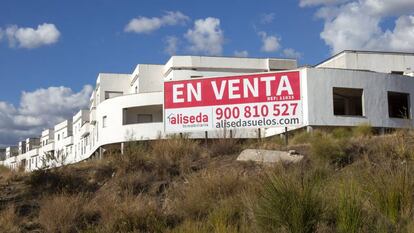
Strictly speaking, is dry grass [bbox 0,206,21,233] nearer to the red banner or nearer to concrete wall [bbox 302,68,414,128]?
the red banner

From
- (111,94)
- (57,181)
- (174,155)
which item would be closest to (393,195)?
(174,155)

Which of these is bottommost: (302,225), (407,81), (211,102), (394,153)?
(302,225)

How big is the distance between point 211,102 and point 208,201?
12.0m

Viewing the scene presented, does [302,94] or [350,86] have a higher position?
[350,86]

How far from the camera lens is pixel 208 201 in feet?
37.5

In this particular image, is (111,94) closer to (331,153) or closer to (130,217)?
(331,153)

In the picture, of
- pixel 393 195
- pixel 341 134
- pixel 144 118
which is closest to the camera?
pixel 393 195

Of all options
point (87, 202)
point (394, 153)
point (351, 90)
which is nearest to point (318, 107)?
point (351, 90)

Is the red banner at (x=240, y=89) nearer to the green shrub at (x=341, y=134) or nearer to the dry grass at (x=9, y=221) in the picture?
the green shrub at (x=341, y=134)

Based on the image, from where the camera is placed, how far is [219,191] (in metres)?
11.8

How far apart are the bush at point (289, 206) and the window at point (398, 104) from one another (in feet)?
97.1

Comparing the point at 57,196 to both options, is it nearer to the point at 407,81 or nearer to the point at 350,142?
the point at 350,142

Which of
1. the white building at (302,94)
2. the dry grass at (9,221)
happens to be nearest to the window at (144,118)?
the white building at (302,94)

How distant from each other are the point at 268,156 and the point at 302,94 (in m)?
10.1
